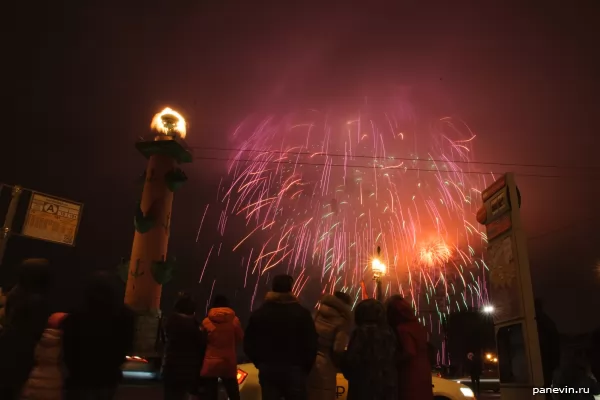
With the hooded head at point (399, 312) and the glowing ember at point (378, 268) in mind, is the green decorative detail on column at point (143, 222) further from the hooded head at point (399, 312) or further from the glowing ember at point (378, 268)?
the hooded head at point (399, 312)

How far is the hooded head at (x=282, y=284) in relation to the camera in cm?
481

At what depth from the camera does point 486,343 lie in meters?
56.4

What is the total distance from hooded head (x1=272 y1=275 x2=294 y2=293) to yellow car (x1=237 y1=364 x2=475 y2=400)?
6.69 feet

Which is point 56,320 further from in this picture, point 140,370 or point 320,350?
point 140,370

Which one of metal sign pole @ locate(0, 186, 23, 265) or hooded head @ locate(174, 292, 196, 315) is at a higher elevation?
metal sign pole @ locate(0, 186, 23, 265)

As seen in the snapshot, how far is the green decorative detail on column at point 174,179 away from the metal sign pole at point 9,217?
779 cm

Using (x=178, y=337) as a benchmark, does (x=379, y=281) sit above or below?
above

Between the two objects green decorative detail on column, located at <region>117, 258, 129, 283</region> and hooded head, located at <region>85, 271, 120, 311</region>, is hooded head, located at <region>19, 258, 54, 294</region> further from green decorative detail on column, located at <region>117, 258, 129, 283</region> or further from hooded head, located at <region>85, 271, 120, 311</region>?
green decorative detail on column, located at <region>117, 258, 129, 283</region>

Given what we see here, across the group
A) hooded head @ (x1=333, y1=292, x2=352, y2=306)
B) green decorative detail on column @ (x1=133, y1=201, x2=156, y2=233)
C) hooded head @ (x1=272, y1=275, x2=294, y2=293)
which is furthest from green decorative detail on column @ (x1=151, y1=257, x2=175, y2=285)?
hooded head @ (x1=272, y1=275, x2=294, y2=293)

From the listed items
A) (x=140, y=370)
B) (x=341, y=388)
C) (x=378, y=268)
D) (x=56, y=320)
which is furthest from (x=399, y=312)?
(x=140, y=370)

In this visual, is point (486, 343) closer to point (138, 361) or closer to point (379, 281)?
point (379, 281)

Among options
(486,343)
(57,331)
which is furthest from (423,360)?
(486,343)

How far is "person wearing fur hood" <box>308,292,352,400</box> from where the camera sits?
4949 millimetres

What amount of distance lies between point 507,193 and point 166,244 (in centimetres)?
1738
